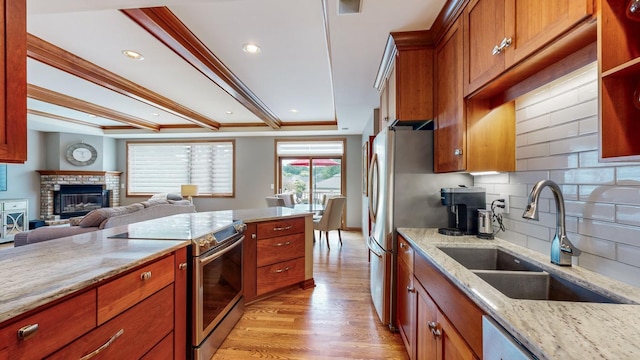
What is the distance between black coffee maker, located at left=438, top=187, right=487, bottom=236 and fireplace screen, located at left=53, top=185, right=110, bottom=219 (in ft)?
26.3

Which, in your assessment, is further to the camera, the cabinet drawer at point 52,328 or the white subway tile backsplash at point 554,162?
the white subway tile backsplash at point 554,162

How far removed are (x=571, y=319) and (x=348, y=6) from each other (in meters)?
1.84

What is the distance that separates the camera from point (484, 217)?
1.68 meters

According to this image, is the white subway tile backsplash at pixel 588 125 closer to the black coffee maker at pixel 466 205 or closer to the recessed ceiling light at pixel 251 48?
the black coffee maker at pixel 466 205

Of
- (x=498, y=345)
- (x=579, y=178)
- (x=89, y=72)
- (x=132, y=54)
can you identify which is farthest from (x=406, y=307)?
(x=89, y=72)

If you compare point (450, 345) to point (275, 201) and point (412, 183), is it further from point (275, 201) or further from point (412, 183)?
point (275, 201)

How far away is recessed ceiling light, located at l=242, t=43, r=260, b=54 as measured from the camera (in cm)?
256

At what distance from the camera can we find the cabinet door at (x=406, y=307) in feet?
5.24

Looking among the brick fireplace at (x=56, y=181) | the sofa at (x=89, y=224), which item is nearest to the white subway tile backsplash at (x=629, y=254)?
the sofa at (x=89, y=224)

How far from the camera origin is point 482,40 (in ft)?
4.42

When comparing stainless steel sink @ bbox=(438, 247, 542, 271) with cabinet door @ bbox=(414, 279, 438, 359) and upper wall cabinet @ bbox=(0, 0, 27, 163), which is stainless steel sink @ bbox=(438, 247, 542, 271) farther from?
upper wall cabinet @ bbox=(0, 0, 27, 163)

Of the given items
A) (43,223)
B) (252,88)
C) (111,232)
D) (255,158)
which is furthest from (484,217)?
(43,223)

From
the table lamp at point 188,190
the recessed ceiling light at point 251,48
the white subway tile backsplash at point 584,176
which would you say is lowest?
the table lamp at point 188,190

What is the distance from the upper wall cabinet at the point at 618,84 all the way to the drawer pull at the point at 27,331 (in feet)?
5.91
